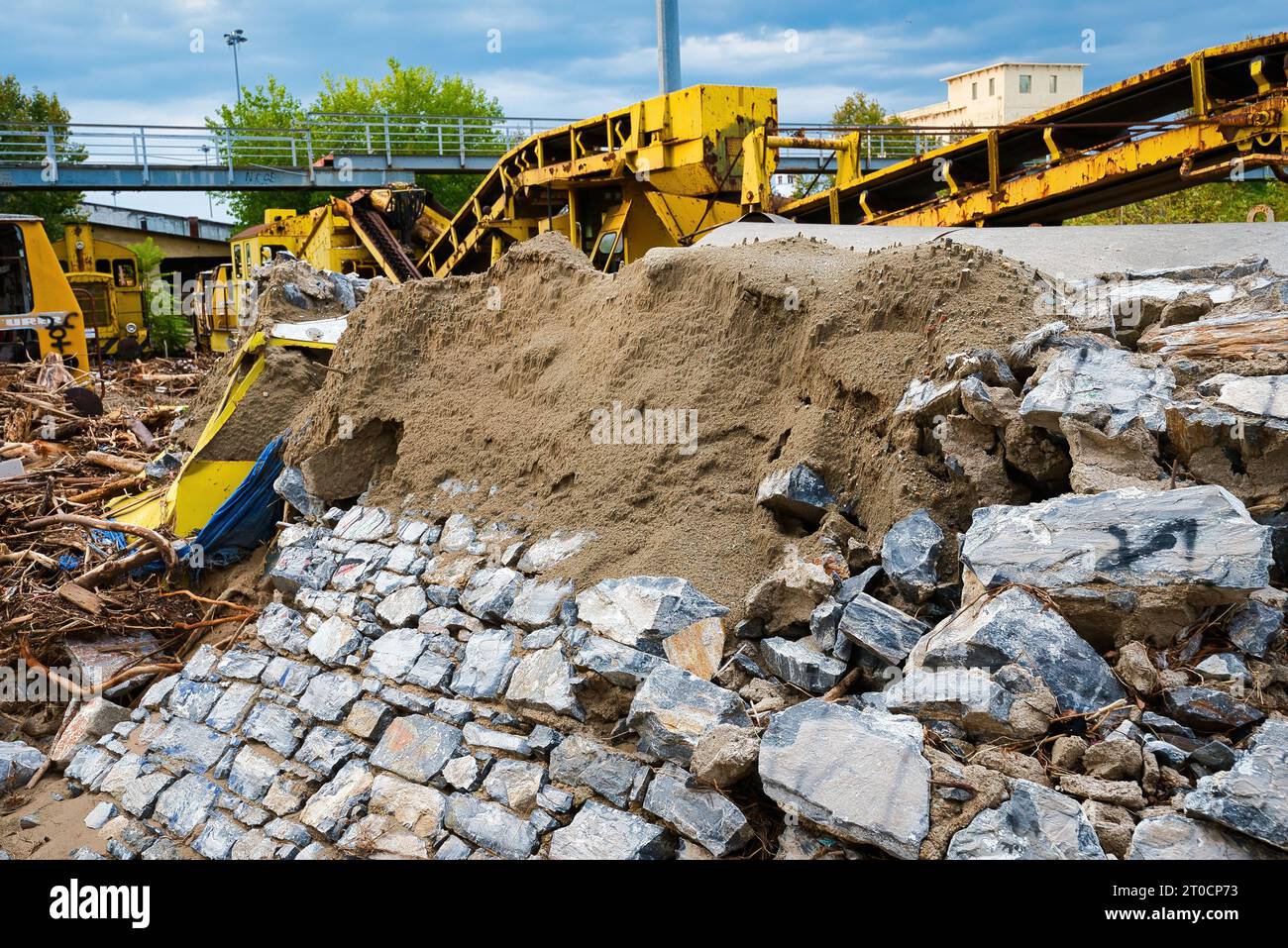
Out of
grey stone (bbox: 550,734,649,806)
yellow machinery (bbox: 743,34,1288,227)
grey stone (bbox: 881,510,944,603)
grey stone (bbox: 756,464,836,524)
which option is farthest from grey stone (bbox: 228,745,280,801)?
yellow machinery (bbox: 743,34,1288,227)

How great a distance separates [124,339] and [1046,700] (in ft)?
69.9

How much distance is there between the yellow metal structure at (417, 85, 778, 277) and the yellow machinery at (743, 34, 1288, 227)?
2.12ft

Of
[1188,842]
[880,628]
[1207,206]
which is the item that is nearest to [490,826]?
[880,628]

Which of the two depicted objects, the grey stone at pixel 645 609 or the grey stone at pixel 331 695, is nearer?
the grey stone at pixel 645 609

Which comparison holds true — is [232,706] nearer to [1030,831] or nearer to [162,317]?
[1030,831]

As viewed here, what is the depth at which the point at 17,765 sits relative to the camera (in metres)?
6.25

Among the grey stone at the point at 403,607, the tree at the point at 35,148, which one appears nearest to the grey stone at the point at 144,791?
the grey stone at the point at 403,607

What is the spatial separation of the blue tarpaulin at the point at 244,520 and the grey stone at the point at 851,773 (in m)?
5.22

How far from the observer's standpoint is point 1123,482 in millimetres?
3930

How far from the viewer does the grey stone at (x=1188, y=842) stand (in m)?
2.98

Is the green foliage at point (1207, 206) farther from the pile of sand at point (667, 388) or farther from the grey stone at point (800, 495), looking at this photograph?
the grey stone at point (800, 495)

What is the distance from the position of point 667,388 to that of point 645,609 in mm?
1482

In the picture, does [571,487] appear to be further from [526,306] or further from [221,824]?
[221,824]

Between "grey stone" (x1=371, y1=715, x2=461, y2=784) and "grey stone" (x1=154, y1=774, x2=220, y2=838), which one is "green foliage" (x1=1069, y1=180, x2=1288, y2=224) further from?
"grey stone" (x1=154, y1=774, x2=220, y2=838)
